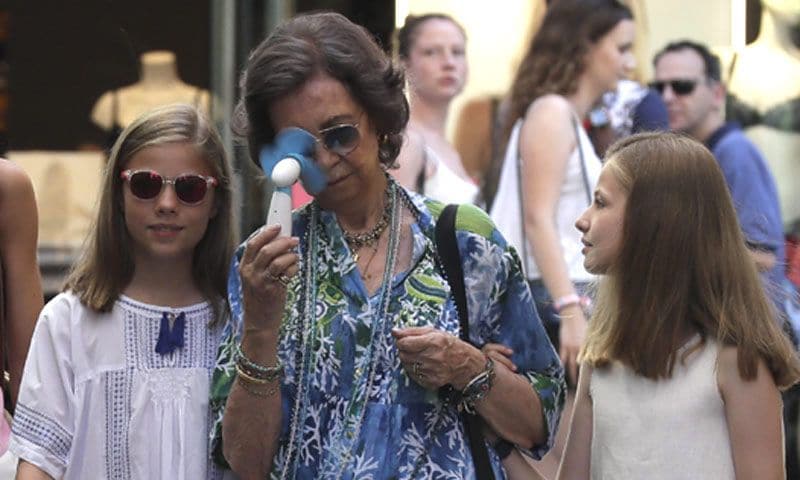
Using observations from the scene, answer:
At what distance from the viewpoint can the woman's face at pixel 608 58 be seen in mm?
6234

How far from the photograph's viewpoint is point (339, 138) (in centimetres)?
337

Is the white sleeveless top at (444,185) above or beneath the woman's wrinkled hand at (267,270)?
beneath

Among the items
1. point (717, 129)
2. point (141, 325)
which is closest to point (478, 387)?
point (141, 325)

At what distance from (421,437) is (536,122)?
275 centimetres

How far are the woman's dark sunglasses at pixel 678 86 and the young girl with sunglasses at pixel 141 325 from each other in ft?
12.9

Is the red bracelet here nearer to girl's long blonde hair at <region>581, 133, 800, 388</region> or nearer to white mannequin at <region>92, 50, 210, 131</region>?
girl's long blonde hair at <region>581, 133, 800, 388</region>

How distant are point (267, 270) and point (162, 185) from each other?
0.68 m

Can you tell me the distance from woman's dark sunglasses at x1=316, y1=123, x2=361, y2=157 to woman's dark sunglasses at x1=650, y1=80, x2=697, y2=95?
14.0 ft

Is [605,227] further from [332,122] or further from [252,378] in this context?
[252,378]

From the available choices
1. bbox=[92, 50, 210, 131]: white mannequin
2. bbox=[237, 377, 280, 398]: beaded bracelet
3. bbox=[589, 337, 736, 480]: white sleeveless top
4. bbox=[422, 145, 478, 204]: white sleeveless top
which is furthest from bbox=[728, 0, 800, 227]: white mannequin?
bbox=[237, 377, 280, 398]: beaded bracelet

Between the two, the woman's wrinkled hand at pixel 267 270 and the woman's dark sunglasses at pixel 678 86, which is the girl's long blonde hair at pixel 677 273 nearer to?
the woman's wrinkled hand at pixel 267 270

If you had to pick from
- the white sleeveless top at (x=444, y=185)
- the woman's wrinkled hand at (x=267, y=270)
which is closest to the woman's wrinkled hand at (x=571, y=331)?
the white sleeveless top at (x=444, y=185)

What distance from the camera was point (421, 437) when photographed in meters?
3.37

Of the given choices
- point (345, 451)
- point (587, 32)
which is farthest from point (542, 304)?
point (345, 451)
